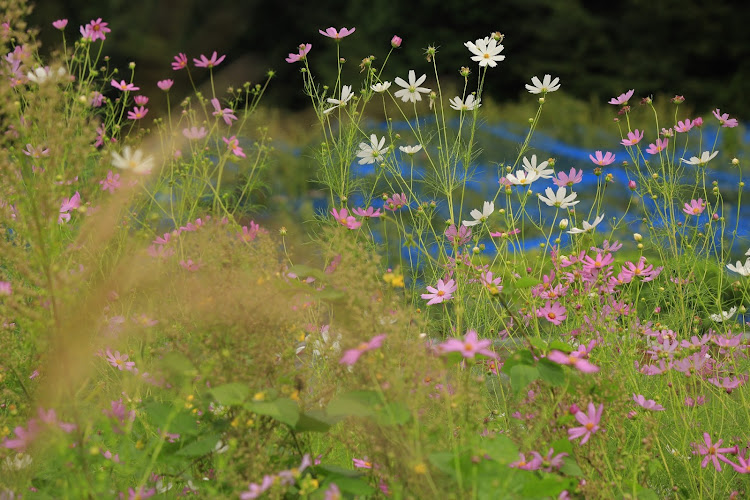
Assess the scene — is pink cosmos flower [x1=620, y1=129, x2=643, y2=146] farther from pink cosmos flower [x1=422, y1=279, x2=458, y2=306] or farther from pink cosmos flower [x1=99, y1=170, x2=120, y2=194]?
pink cosmos flower [x1=99, y1=170, x2=120, y2=194]

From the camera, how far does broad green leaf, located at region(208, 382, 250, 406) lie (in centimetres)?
116

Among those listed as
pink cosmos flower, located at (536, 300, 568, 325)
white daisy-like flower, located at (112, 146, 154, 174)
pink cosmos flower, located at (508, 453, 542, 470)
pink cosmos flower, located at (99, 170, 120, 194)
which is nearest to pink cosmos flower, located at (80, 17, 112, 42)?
pink cosmos flower, located at (99, 170, 120, 194)

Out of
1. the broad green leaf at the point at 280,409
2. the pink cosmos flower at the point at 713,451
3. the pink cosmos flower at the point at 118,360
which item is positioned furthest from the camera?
the pink cosmos flower at the point at 118,360

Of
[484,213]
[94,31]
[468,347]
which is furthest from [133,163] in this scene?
[94,31]

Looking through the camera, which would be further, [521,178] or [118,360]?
[521,178]

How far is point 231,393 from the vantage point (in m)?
1.19

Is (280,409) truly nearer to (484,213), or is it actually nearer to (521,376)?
(521,376)

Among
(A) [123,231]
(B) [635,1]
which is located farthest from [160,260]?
(B) [635,1]

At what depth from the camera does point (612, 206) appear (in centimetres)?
584

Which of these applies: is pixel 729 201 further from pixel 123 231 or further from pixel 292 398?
pixel 292 398

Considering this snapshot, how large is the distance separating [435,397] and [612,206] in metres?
4.62

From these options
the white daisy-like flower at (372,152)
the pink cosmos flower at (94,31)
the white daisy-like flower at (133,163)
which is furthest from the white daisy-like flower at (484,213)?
the pink cosmos flower at (94,31)

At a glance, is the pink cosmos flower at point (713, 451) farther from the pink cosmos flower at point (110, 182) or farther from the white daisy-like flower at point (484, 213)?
the pink cosmos flower at point (110, 182)

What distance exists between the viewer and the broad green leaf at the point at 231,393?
3.81 ft
